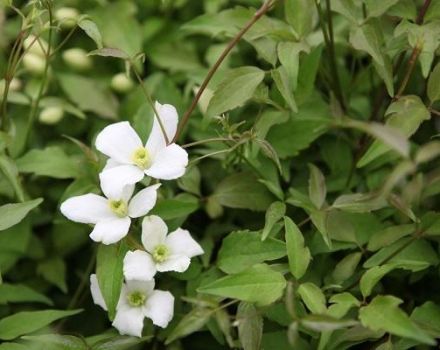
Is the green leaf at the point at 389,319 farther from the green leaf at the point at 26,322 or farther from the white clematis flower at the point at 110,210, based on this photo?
the green leaf at the point at 26,322

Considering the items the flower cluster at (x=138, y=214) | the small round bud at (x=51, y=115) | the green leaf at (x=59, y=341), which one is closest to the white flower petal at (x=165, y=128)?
the flower cluster at (x=138, y=214)

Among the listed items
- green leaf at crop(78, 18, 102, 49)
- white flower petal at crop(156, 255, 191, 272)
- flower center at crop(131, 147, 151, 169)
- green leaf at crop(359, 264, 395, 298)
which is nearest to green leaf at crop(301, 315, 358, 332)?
green leaf at crop(359, 264, 395, 298)

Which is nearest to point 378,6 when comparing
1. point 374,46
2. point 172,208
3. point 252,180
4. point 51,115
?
point 374,46

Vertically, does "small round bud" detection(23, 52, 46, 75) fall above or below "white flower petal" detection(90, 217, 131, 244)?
above

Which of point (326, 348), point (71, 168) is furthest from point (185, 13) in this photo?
point (326, 348)

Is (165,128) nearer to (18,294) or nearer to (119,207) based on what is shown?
(119,207)

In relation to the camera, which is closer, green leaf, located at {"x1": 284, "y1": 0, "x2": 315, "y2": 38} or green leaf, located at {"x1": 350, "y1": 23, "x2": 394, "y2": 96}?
green leaf, located at {"x1": 350, "y1": 23, "x2": 394, "y2": 96}

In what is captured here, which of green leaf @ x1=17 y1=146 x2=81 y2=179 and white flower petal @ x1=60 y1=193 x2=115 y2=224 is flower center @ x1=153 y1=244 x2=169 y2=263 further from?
green leaf @ x1=17 y1=146 x2=81 y2=179
